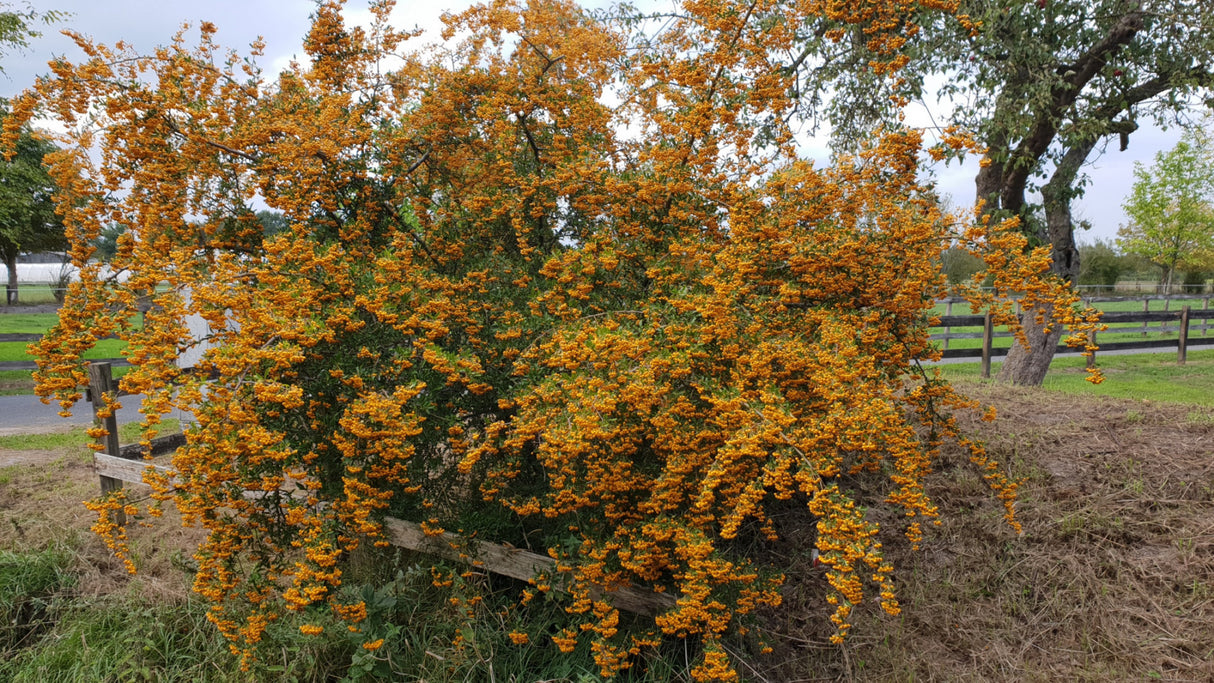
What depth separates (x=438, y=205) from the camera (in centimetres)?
443

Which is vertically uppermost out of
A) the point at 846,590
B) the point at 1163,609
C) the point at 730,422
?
the point at 730,422

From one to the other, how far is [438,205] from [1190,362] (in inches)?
627

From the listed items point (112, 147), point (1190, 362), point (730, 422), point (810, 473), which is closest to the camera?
point (810, 473)

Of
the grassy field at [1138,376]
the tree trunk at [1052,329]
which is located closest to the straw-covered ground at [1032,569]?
the tree trunk at [1052,329]

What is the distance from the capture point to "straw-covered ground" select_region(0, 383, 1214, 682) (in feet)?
11.6

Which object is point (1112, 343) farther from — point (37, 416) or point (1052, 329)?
point (37, 416)

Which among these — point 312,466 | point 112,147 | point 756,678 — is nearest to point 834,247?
point 756,678

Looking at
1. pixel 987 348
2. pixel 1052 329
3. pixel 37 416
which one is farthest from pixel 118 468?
pixel 987 348

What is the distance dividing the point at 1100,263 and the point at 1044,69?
32.4 meters

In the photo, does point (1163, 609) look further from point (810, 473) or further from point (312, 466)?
point (312, 466)

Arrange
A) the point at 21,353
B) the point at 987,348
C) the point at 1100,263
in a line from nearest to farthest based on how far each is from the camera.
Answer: the point at 987,348
the point at 21,353
the point at 1100,263

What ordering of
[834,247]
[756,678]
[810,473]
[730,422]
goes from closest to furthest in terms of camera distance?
[810,473] < [730,422] < [834,247] < [756,678]

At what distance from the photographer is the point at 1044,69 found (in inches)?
215

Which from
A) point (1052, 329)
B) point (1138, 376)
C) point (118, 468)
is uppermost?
point (1052, 329)
